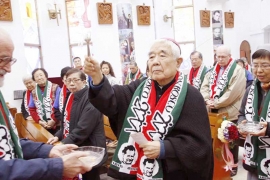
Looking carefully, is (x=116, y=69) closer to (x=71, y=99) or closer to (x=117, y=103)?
(x=71, y=99)

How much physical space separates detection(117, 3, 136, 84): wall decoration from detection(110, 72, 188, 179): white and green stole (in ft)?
24.9

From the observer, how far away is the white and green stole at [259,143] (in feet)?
8.24

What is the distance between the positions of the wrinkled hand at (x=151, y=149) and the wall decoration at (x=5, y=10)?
6630mm

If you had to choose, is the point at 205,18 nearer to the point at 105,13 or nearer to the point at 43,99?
the point at 105,13

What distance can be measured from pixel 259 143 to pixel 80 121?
1.80 meters

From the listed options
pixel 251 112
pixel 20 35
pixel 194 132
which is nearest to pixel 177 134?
pixel 194 132

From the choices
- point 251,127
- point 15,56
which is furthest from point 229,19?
point 251,127

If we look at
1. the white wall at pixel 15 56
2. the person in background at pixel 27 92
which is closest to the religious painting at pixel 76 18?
the white wall at pixel 15 56

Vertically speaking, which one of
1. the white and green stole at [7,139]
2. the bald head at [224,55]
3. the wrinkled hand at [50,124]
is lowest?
the wrinkled hand at [50,124]

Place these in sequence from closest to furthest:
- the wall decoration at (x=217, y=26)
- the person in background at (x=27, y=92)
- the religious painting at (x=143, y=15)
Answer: the person in background at (x=27, y=92), the religious painting at (x=143, y=15), the wall decoration at (x=217, y=26)

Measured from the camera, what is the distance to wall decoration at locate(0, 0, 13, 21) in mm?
7164

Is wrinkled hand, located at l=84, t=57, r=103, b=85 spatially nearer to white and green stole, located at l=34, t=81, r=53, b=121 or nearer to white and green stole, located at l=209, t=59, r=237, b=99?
white and green stole, located at l=209, t=59, r=237, b=99

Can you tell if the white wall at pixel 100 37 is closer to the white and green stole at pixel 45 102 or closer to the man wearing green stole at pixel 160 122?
the white and green stole at pixel 45 102

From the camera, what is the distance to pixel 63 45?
31.5ft
